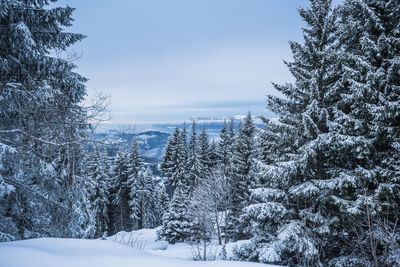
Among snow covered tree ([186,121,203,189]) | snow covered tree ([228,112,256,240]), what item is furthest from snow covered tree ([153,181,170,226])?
snow covered tree ([228,112,256,240])

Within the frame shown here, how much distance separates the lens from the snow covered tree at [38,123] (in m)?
5.95

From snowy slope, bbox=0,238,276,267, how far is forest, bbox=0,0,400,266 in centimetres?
213

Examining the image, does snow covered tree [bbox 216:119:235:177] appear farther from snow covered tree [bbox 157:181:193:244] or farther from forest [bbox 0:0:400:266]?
forest [bbox 0:0:400:266]

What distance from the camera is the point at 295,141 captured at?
10.1 meters

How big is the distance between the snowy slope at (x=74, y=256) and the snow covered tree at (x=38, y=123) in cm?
225

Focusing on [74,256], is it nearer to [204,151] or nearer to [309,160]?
[309,160]

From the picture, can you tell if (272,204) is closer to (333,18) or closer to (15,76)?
(333,18)

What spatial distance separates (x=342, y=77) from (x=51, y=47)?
8551 millimetres

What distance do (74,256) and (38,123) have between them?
346 cm

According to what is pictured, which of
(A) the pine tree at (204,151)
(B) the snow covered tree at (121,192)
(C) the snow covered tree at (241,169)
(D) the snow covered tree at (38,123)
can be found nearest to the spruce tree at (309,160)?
(D) the snow covered tree at (38,123)

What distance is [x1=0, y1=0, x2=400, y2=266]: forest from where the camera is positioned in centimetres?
617

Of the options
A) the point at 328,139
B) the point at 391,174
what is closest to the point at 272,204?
the point at 328,139

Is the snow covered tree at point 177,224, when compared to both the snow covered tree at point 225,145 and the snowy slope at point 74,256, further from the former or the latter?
the snowy slope at point 74,256

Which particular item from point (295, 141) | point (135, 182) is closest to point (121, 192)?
point (135, 182)
